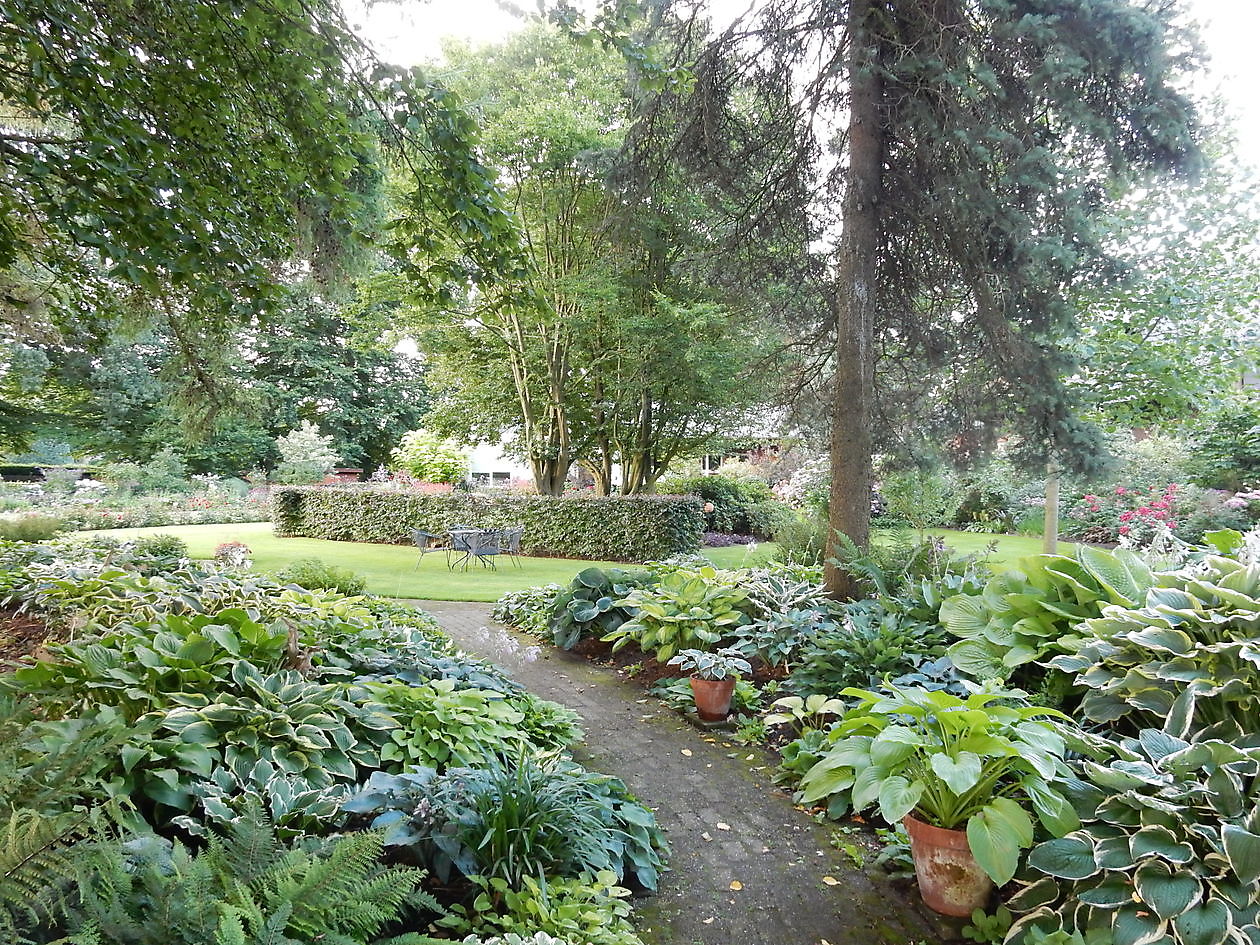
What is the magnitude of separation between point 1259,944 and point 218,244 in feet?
15.1

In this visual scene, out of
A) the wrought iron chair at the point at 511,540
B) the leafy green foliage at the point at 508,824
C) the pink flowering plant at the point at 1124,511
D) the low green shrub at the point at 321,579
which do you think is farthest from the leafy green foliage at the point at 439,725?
the pink flowering plant at the point at 1124,511

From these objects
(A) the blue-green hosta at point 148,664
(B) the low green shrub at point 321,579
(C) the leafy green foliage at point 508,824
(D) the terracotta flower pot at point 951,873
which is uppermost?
(A) the blue-green hosta at point 148,664

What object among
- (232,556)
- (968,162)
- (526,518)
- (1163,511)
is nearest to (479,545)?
(526,518)

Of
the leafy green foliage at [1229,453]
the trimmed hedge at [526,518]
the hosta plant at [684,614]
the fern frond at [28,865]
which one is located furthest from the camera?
the trimmed hedge at [526,518]

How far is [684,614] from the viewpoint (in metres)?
4.53

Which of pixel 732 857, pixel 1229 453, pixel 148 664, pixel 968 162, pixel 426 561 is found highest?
pixel 968 162

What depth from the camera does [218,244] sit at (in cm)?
347

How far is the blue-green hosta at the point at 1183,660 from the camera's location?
7.30ft

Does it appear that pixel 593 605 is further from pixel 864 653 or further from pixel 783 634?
pixel 864 653

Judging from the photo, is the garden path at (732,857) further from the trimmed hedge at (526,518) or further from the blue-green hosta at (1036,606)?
the trimmed hedge at (526,518)

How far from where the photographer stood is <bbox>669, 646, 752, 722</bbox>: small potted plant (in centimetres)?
378

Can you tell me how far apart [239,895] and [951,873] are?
6.61 ft

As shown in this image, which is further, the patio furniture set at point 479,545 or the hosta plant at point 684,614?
the patio furniture set at point 479,545

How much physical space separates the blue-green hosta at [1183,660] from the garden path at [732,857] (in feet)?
3.46
